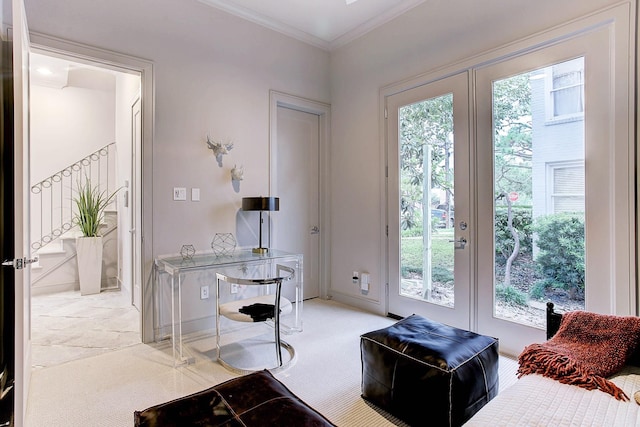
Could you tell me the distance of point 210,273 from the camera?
330cm

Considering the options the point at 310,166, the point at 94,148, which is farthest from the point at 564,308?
the point at 94,148

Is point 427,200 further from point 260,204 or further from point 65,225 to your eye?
point 65,225

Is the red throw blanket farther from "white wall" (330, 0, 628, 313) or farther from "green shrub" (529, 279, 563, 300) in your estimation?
"white wall" (330, 0, 628, 313)

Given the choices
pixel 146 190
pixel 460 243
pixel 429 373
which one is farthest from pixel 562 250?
pixel 146 190

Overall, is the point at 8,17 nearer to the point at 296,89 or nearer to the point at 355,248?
the point at 296,89

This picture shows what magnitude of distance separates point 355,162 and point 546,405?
3042 mm

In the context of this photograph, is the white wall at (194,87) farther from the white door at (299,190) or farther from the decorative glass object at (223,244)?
the white door at (299,190)

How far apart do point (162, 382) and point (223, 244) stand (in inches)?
54.2

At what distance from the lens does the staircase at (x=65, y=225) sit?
15.4 ft

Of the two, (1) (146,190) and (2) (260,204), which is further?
(2) (260,204)

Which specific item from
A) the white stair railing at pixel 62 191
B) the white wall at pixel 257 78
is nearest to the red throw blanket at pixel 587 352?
the white wall at pixel 257 78

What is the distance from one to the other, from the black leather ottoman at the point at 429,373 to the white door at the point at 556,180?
93 cm

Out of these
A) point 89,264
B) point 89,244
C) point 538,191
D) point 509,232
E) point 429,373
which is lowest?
point 429,373

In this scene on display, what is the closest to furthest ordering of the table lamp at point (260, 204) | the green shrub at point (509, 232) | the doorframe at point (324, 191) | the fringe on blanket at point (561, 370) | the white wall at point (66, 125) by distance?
the fringe on blanket at point (561, 370)
the green shrub at point (509, 232)
the table lamp at point (260, 204)
the doorframe at point (324, 191)
the white wall at point (66, 125)
